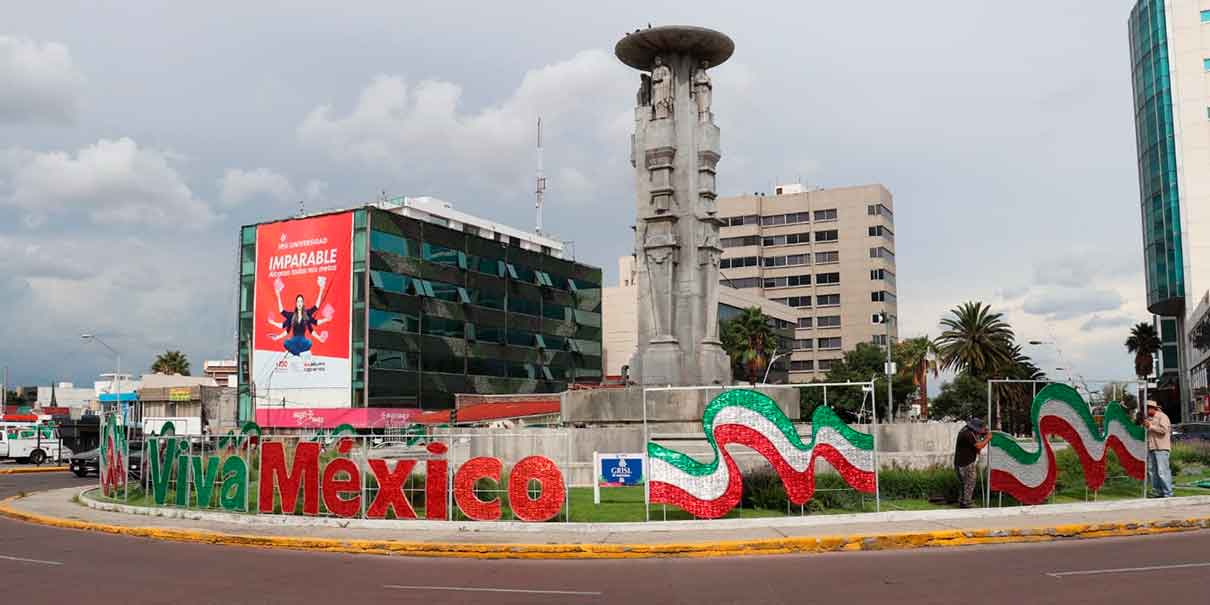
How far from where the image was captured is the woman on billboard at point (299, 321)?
7612 cm

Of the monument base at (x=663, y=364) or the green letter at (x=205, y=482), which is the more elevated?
the monument base at (x=663, y=364)

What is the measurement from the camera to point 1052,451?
2022 cm

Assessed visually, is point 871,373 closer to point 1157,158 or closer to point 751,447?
point 1157,158

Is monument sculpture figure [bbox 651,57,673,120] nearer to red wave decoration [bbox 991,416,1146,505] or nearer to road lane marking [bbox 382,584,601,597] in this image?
red wave decoration [bbox 991,416,1146,505]

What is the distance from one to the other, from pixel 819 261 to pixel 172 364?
84.5 m

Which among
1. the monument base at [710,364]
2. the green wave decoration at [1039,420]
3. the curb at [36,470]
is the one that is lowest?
the curb at [36,470]

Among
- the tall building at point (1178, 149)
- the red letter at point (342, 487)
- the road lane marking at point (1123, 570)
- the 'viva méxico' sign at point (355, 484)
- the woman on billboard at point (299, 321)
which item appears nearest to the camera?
the road lane marking at point (1123, 570)

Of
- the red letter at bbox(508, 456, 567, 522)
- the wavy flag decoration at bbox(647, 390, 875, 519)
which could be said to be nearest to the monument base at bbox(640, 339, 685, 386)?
the wavy flag decoration at bbox(647, 390, 875, 519)

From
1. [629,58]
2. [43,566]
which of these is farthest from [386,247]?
[43,566]

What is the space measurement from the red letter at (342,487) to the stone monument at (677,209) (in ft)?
35.6

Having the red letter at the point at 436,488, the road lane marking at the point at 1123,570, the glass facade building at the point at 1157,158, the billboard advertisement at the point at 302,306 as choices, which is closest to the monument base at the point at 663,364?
the red letter at the point at 436,488

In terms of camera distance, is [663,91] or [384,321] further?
[384,321]

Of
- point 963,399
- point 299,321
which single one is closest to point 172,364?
point 299,321

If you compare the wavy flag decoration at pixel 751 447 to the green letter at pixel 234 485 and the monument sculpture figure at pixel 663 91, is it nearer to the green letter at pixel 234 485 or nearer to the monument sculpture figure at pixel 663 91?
the green letter at pixel 234 485
